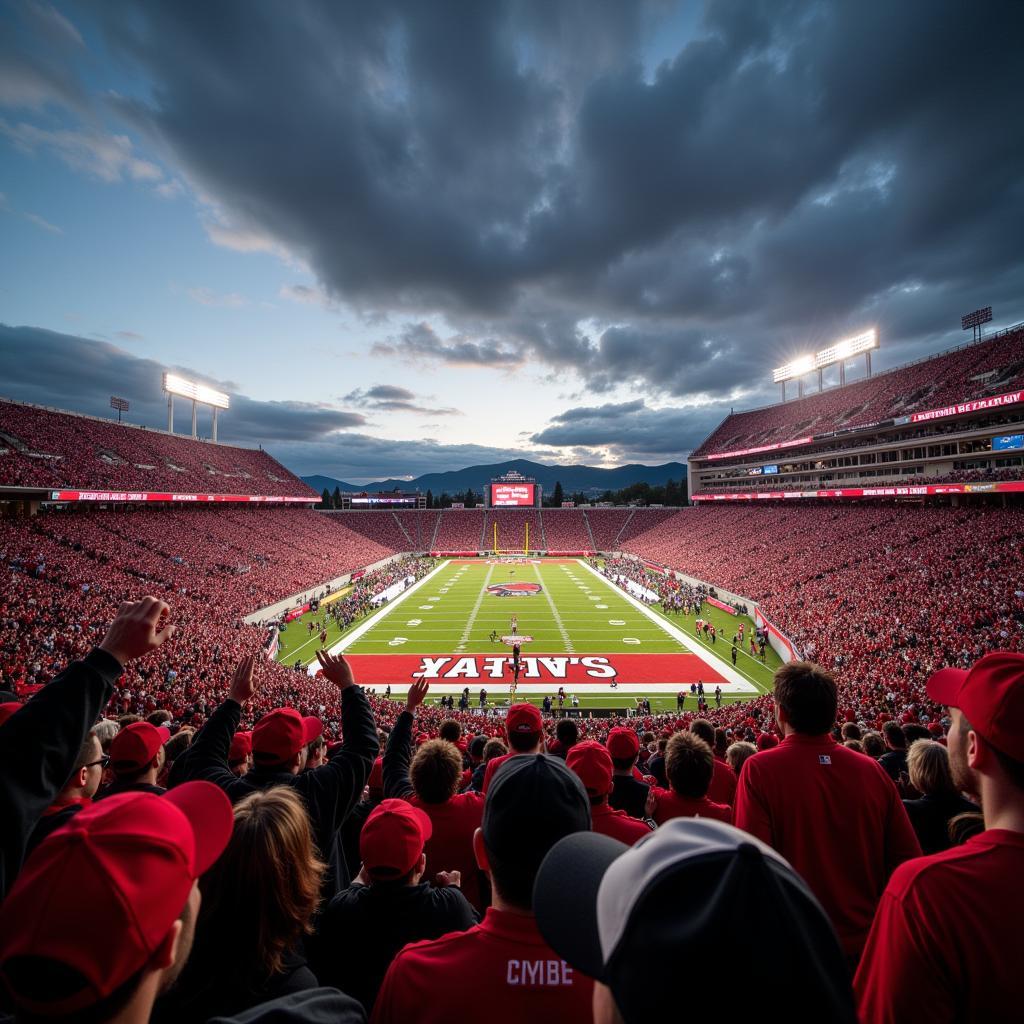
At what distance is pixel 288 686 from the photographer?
16656mm

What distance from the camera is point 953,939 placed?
158 cm

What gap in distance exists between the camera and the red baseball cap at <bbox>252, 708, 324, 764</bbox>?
3.31m

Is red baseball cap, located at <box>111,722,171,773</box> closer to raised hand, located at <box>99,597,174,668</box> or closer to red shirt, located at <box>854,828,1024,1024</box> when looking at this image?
raised hand, located at <box>99,597,174,668</box>

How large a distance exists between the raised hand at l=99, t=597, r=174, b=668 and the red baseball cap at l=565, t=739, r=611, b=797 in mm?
2605

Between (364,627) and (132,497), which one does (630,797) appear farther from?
(132,497)

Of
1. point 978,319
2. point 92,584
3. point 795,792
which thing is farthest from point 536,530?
point 795,792

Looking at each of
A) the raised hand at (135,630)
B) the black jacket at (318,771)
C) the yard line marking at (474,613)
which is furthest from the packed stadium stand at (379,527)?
the raised hand at (135,630)

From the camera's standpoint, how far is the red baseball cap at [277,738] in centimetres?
331

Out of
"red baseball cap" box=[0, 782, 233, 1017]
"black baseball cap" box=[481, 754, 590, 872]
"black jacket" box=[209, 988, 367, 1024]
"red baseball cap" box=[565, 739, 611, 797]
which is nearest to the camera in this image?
"red baseball cap" box=[0, 782, 233, 1017]

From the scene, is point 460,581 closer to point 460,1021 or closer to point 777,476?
point 777,476

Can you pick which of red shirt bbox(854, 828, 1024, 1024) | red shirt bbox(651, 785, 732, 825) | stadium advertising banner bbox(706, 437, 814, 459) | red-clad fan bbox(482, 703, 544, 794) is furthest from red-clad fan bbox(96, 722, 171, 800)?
stadium advertising banner bbox(706, 437, 814, 459)

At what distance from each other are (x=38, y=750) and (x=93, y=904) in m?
1.36

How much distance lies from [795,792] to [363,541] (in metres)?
63.4

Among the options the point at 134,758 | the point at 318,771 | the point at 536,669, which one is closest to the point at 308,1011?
the point at 318,771
